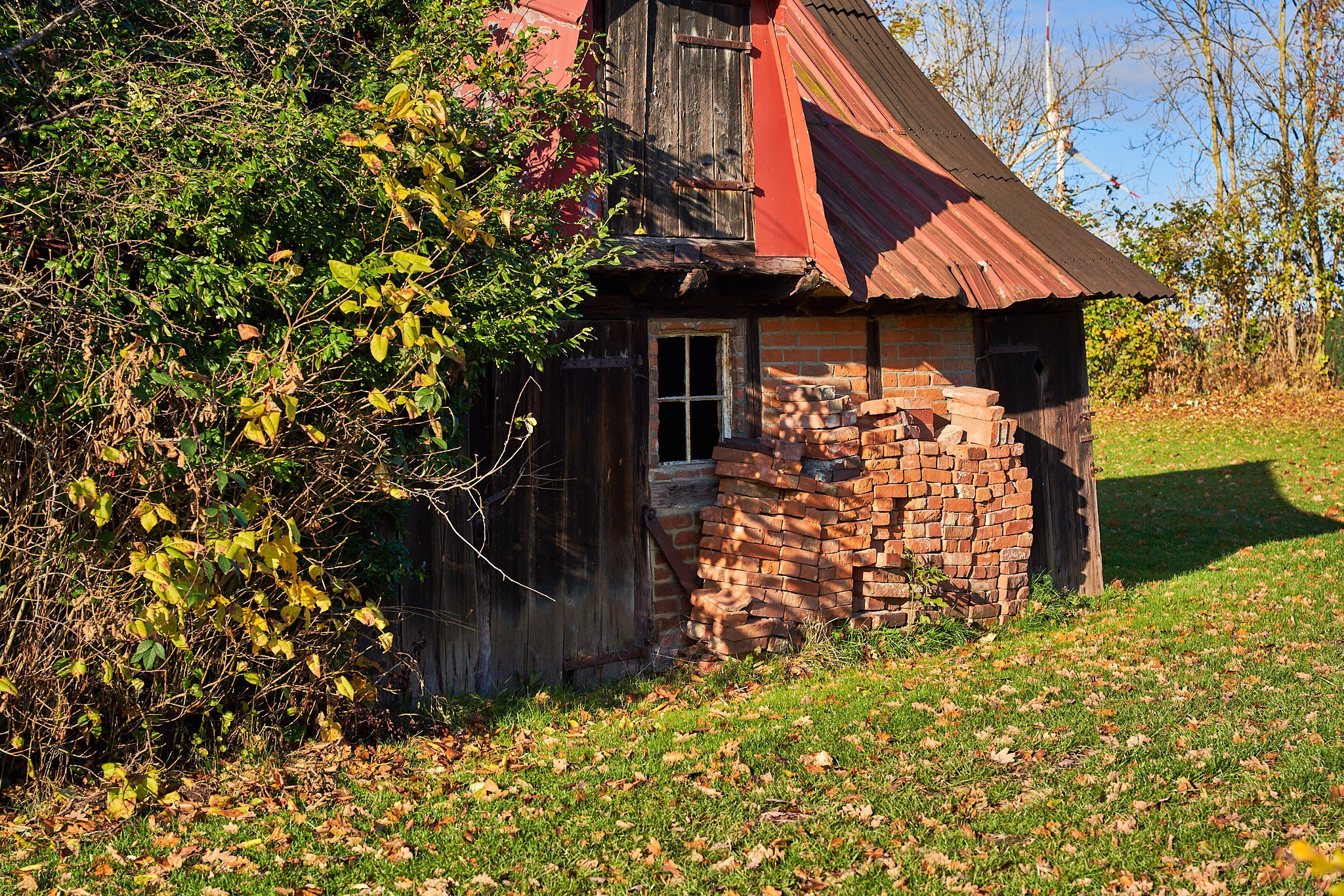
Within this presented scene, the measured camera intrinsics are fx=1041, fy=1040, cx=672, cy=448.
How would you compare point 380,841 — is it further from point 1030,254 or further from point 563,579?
point 1030,254

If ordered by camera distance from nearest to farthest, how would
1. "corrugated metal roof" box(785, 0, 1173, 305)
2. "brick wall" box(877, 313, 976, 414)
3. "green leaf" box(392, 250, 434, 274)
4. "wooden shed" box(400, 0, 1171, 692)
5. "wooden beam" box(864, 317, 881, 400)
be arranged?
"green leaf" box(392, 250, 434, 274), "wooden shed" box(400, 0, 1171, 692), "wooden beam" box(864, 317, 881, 400), "brick wall" box(877, 313, 976, 414), "corrugated metal roof" box(785, 0, 1173, 305)

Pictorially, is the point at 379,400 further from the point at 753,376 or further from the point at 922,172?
the point at 922,172

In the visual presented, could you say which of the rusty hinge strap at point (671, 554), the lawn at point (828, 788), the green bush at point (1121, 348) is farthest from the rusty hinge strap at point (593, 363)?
the green bush at point (1121, 348)

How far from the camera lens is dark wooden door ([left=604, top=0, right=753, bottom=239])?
7156mm

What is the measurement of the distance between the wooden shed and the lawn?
65 centimetres

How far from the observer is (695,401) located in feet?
25.4

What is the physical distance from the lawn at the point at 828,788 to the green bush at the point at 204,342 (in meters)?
0.62

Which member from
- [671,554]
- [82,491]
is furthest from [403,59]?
[671,554]

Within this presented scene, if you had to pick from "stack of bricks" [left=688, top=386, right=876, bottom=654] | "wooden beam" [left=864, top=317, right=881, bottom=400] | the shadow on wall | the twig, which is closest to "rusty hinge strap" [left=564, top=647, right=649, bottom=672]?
"stack of bricks" [left=688, top=386, right=876, bottom=654]

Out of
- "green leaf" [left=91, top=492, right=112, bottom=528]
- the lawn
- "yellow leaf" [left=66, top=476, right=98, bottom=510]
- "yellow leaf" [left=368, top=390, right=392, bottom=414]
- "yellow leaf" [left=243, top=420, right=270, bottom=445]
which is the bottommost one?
the lawn

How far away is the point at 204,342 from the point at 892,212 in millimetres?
6147

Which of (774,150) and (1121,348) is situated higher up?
(774,150)

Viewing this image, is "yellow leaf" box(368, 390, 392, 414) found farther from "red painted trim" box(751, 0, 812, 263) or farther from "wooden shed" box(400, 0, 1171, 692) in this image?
"red painted trim" box(751, 0, 812, 263)

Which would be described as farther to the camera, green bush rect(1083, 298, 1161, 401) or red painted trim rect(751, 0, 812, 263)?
green bush rect(1083, 298, 1161, 401)
